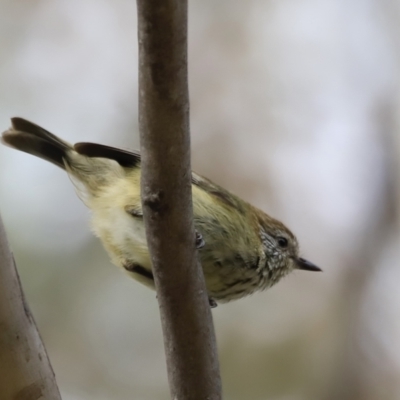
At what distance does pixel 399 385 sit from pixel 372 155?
4.88 feet

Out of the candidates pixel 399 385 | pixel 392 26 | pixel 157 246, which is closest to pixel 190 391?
pixel 157 246

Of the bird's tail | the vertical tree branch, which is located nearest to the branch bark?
the vertical tree branch

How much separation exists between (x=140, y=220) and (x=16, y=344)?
3.11 ft

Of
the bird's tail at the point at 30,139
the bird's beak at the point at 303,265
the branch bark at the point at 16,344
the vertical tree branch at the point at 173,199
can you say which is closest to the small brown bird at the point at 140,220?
the bird's tail at the point at 30,139

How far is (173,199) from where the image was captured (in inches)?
57.6

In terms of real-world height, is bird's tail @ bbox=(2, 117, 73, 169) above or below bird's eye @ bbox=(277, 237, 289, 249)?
above

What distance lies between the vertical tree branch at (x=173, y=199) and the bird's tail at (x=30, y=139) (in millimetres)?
1271

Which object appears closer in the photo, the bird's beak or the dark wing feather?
the dark wing feather

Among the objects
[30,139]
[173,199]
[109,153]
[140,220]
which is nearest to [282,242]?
[140,220]

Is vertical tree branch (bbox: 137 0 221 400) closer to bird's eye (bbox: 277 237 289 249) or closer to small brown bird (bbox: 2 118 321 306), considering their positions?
small brown bird (bbox: 2 118 321 306)

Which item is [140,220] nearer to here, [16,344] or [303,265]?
[16,344]

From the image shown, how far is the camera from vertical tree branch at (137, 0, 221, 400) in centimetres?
121

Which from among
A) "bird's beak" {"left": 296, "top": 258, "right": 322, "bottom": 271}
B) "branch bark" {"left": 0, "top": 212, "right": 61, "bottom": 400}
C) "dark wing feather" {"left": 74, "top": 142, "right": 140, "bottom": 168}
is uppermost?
"dark wing feather" {"left": 74, "top": 142, "right": 140, "bottom": 168}

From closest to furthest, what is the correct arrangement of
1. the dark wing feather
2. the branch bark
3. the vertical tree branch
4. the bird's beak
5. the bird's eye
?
the vertical tree branch < the branch bark < the dark wing feather < the bird's eye < the bird's beak
